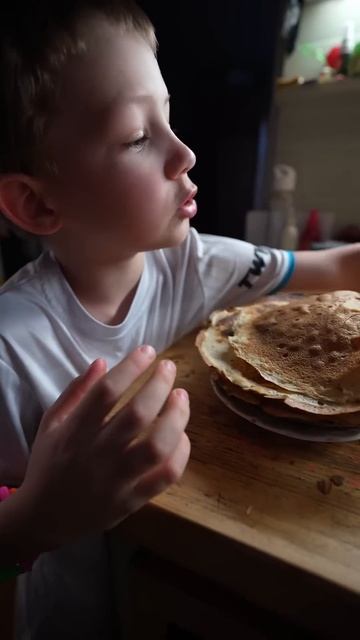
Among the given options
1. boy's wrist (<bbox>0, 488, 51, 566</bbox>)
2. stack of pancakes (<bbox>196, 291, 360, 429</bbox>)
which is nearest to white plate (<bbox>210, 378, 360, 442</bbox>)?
stack of pancakes (<bbox>196, 291, 360, 429</bbox>)

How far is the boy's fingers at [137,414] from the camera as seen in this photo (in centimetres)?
32

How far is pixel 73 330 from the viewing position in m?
0.60

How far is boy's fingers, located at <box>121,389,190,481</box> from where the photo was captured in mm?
321

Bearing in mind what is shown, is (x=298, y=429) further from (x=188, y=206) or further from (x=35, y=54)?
(x=35, y=54)

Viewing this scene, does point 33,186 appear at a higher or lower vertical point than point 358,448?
higher

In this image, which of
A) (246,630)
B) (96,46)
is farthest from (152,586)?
(96,46)

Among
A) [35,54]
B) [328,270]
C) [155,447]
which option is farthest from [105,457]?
[328,270]

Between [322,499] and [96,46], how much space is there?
50 centimetres

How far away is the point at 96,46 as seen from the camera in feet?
1.50

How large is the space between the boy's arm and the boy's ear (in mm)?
413

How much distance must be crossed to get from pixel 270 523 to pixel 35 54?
50 cm

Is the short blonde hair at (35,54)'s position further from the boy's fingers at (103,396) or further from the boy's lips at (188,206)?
the boy's fingers at (103,396)

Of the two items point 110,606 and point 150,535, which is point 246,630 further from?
point 110,606

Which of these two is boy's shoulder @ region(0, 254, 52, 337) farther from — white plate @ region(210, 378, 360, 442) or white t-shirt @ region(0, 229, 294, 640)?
white plate @ region(210, 378, 360, 442)
